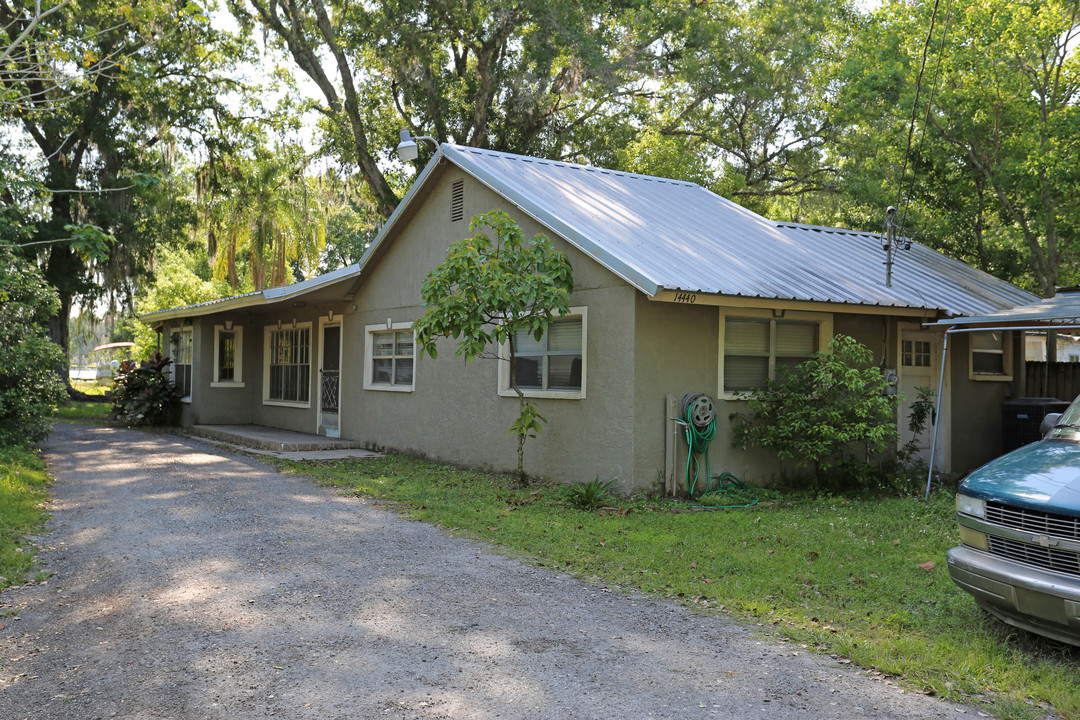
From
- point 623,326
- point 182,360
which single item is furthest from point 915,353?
point 182,360

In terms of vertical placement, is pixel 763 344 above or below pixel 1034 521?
above

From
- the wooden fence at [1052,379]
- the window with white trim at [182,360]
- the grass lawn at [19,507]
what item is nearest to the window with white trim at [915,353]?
the wooden fence at [1052,379]

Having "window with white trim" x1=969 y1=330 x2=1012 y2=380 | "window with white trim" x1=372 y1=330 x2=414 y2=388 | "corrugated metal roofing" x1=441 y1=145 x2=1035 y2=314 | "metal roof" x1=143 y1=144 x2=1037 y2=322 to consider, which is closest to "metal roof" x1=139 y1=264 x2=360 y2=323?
"metal roof" x1=143 y1=144 x2=1037 y2=322

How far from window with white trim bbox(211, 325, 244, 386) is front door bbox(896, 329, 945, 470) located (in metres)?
13.6

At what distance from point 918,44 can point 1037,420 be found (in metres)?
8.13

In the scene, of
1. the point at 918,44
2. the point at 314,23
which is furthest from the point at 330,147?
the point at 918,44

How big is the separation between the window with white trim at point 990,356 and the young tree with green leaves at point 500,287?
22.2 ft

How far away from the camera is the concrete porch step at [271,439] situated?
1422 centimetres

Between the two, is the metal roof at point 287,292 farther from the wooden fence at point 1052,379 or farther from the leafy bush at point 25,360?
the wooden fence at point 1052,379

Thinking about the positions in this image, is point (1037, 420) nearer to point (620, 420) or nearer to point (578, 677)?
point (620, 420)

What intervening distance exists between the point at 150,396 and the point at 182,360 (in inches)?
51.5

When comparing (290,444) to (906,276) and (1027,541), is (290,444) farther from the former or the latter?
(1027,541)

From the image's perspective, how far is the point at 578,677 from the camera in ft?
14.3

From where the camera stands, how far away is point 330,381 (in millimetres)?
16203
